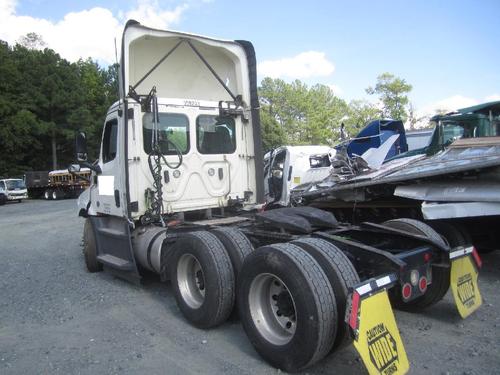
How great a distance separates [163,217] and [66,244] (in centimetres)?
553

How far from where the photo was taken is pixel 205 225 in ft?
17.6

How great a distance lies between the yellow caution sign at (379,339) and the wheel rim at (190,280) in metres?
2.10

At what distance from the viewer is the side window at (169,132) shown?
19.6 feet

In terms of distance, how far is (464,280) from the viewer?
4199 millimetres

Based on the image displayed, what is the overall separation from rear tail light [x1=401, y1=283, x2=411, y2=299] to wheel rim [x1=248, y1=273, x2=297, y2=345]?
89 cm

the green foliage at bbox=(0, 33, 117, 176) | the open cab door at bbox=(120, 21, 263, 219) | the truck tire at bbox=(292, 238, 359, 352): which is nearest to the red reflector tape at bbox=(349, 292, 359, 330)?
the truck tire at bbox=(292, 238, 359, 352)

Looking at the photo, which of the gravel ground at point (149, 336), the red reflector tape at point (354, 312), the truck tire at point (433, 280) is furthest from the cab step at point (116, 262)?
the red reflector tape at point (354, 312)

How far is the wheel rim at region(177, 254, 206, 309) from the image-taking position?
4637 millimetres

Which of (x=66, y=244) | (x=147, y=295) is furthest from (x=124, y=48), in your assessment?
(x=66, y=244)

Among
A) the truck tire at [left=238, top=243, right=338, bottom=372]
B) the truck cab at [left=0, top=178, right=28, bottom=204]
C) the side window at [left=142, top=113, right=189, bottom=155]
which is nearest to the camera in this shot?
the truck tire at [left=238, top=243, right=338, bottom=372]

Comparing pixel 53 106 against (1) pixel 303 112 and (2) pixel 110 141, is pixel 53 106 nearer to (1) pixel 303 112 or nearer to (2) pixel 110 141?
(1) pixel 303 112

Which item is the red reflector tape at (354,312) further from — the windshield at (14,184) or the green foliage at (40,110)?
the green foliage at (40,110)

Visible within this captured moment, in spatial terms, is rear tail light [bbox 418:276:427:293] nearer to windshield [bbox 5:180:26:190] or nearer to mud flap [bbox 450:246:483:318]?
mud flap [bbox 450:246:483:318]

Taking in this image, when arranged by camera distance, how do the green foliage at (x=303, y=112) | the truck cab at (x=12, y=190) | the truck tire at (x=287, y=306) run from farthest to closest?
the green foliage at (x=303, y=112) < the truck cab at (x=12, y=190) < the truck tire at (x=287, y=306)
